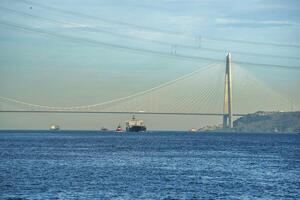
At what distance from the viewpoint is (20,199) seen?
39.7 m

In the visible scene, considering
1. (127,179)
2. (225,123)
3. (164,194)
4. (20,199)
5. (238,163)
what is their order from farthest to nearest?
(225,123) < (238,163) < (127,179) < (164,194) < (20,199)

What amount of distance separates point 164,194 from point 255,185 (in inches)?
319

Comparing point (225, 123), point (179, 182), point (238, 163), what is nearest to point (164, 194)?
point (179, 182)

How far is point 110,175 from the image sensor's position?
176 feet

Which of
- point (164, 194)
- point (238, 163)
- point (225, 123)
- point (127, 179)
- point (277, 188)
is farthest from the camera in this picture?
point (225, 123)

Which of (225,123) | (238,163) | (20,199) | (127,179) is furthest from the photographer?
(225,123)

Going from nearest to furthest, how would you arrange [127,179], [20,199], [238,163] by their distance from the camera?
[20,199] → [127,179] → [238,163]

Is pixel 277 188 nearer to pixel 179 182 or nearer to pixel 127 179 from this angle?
pixel 179 182

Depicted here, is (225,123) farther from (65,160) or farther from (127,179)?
(127,179)

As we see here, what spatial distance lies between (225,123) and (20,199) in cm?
14663

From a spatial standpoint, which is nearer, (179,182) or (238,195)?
(238,195)

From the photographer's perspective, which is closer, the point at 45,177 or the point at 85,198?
the point at 85,198

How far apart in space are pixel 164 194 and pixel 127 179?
8.91m

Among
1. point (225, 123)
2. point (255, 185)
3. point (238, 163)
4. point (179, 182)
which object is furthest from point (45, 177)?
point (225, 123)
